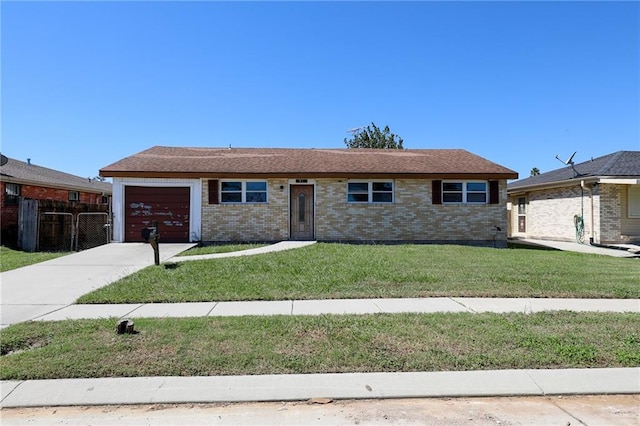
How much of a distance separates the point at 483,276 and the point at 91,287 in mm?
8671

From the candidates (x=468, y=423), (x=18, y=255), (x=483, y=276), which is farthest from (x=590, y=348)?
(x=18, y=255)

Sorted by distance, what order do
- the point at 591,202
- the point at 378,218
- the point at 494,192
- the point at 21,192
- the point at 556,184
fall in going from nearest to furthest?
the point at 378,218
the point at 494,192
the point at 591,202
the point at 21,192
the point at 556,184

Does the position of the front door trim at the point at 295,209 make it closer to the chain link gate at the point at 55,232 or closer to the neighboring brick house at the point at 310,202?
the neighboring brick house at the point at 310,202

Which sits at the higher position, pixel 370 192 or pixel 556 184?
pixel 556 184

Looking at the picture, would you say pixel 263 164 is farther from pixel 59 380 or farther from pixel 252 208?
pixel 59 380

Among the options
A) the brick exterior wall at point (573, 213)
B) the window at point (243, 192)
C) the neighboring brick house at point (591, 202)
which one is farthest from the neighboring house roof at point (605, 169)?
the window at point (243, 192)

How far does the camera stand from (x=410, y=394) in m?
3.59

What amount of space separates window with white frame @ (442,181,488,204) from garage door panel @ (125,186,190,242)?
35.3 feet

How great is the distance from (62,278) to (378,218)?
11.0m

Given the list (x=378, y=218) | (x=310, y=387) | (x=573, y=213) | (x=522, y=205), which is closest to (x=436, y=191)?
(x=378, y=218)

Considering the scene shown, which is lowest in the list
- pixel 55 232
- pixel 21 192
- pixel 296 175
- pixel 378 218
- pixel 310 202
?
pixel 55 232

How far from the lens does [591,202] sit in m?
16.2

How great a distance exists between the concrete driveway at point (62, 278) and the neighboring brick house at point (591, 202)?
1688cm

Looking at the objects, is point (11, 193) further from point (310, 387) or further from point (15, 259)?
point (310, 387)
